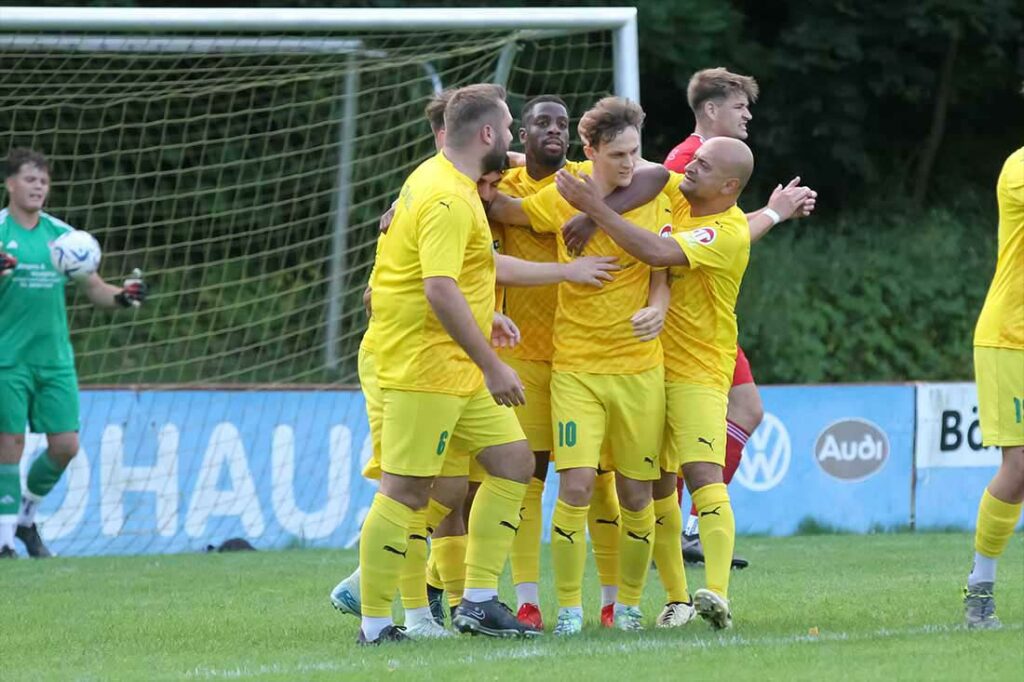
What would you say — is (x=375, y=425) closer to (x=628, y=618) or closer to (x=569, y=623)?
(x=569, y=623)

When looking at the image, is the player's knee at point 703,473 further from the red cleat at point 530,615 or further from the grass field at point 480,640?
the red cleat at point 530,615

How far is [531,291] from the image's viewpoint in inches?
270

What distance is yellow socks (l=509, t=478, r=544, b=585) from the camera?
6.79 metres

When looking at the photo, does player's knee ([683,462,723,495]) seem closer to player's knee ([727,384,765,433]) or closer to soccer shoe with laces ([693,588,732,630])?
soccer shoe with laces ([693,588,732,630])

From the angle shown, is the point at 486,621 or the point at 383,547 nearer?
the point at 383,547

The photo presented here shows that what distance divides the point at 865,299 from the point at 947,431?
14.7 ft

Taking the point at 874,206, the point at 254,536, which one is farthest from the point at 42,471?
the point at 874,206

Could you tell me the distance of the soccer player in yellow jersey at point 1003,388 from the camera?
6.29m

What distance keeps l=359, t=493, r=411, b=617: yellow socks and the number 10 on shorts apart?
2.34 feet

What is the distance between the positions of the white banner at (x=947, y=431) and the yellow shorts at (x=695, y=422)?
5.71 m

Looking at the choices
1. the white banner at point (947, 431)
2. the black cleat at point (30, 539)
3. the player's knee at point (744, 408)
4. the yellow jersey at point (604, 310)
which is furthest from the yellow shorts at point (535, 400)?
the white banner at point (947, 431)

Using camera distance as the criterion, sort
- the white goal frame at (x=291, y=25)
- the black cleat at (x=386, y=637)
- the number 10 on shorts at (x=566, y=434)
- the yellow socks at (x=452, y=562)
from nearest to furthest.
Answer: the black cleat at (x=386, y=637) < the number 10 on shorts at (x=566, y=434) < the yellow socks at (x=452, y=562) < the white goal frame at (x=291, y=25)

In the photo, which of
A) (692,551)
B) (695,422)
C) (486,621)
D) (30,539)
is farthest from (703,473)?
(30,539)

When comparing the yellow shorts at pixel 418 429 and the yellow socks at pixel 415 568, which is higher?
the yellow shorts at pixel 418 429
